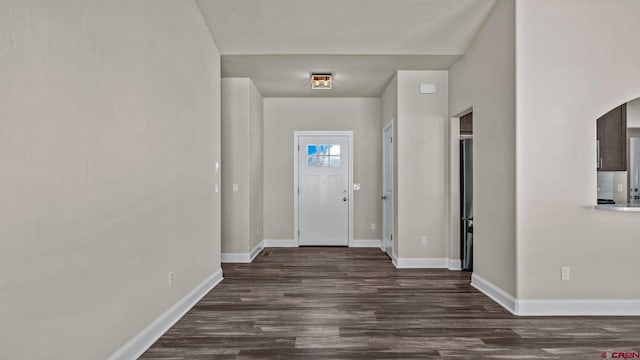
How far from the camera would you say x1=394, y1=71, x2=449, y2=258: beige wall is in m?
5.59

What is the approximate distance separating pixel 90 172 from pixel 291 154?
5.23 m

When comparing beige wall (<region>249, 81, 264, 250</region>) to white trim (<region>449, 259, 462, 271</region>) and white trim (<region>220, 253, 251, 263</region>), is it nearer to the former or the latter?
white trim (<region>220, 253, 251, 263</region>)

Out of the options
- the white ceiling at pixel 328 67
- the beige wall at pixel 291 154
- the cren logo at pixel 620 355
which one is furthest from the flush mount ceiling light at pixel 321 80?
the cren logo at pixel 620 355

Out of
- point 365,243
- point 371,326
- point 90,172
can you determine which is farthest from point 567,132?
point 365,243

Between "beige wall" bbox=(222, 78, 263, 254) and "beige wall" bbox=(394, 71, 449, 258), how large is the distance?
2.16 metres

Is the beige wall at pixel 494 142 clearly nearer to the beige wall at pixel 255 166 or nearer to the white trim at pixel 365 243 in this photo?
the white trim at pixel 365 243

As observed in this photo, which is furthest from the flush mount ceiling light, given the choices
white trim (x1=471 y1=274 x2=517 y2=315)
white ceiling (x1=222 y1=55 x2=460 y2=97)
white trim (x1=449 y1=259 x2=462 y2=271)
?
white trim (x1=471 y1=274 x2=517 y2=315)

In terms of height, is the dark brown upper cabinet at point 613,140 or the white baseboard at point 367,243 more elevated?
the dark brown upper cabinet at point 613,140

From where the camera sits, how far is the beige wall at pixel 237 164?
5.98 metres

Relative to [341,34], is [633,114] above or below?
below

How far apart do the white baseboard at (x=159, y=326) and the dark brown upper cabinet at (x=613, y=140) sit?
156 inches

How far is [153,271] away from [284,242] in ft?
14.4

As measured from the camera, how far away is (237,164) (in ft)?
19.8

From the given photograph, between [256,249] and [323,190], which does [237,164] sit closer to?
[256,249]
